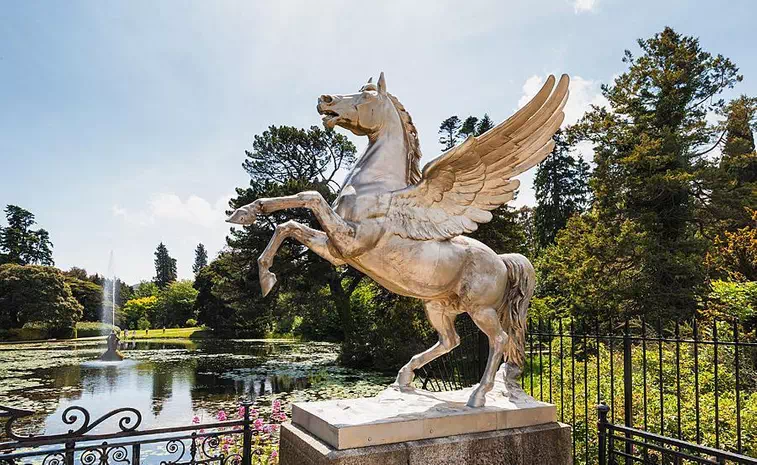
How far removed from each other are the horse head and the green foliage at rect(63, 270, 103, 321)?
44.7m

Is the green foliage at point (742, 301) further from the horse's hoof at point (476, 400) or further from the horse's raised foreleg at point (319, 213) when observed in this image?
the horse's raised foreleg at point (319, 213)

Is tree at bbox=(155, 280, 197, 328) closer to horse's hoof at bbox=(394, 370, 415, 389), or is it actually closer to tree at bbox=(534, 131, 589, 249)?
tree at bbox=(534, 131, 589, 249)

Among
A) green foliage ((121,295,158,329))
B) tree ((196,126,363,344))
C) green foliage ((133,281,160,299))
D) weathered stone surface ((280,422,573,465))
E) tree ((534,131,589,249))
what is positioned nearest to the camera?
weathered stone surface ((280,422,573,465))

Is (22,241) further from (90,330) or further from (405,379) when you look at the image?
(405,379)

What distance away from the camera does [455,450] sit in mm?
2977

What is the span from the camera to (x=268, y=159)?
23891 millimetres

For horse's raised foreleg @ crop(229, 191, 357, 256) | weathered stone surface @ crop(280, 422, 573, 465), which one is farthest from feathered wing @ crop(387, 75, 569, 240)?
weathered stone surface @ crop(280, 422, 573, 465)

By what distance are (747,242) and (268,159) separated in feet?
62.7

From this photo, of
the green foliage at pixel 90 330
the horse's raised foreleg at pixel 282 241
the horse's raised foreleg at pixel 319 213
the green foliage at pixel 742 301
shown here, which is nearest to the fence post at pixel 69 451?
the horse's raised foreleg at pixel 282 241

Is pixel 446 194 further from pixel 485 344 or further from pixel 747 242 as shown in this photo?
pixel 747 242

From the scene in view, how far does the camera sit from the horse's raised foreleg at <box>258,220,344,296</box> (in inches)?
120

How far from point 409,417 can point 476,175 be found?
159 cm

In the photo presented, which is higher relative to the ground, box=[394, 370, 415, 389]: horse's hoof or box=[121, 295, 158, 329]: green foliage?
box=[394, 370, 415, 389]: horse's hoof

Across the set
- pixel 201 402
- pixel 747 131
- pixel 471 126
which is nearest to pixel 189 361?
pixel 201 402
